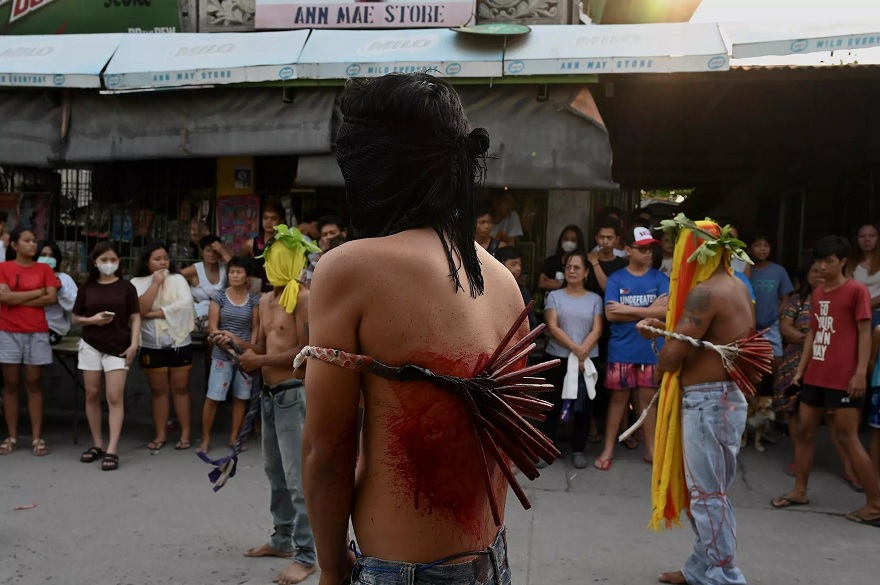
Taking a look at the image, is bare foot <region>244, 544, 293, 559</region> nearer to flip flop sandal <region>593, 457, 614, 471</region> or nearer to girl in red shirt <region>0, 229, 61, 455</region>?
flip flop sandal <region>593, 457, 614, 471</region>

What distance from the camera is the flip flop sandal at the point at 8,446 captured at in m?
7.03

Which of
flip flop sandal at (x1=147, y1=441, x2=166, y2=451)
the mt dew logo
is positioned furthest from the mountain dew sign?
flip flop sandal at (x1=147, y1=441, x2=166, y2=451)

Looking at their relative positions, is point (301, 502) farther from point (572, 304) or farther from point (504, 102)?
point (504, 102)

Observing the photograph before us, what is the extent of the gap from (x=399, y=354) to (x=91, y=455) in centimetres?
596

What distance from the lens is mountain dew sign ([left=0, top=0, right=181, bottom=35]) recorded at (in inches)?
330

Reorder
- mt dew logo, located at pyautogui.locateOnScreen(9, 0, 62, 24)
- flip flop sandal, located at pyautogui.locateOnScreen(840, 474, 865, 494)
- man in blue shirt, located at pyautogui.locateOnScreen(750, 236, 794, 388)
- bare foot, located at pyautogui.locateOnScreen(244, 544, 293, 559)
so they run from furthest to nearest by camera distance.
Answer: mt dew logo, located at pyautogui.locateOnScreen(9, 0, 62, 24), man in blue shirt, located at pyautogui.locateOnScreen(750, 236, 794, 388), flip flop sandal, located at pyautogui.locateOnScreen(840, 474, 865, 494), bare foot, located at pyautogui.locateOnScreen(244, 544, 293, 559)

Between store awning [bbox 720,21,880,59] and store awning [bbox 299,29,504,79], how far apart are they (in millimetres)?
1944

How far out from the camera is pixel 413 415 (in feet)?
5.69

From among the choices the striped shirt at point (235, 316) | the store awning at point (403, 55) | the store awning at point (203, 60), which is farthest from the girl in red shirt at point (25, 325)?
the store awning at point (403, 55)

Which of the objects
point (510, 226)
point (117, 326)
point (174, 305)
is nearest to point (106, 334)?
point (117, 326)

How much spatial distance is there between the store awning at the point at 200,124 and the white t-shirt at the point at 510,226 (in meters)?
1.82

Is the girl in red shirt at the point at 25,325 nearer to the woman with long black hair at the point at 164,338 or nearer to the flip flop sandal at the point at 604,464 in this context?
the woman with long black hair at the point at 164,338

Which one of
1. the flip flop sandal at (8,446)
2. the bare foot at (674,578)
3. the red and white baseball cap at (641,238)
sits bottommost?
the flip flop sandal at (8,446)

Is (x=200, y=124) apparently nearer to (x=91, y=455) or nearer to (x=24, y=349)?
(x=24, y=349)
